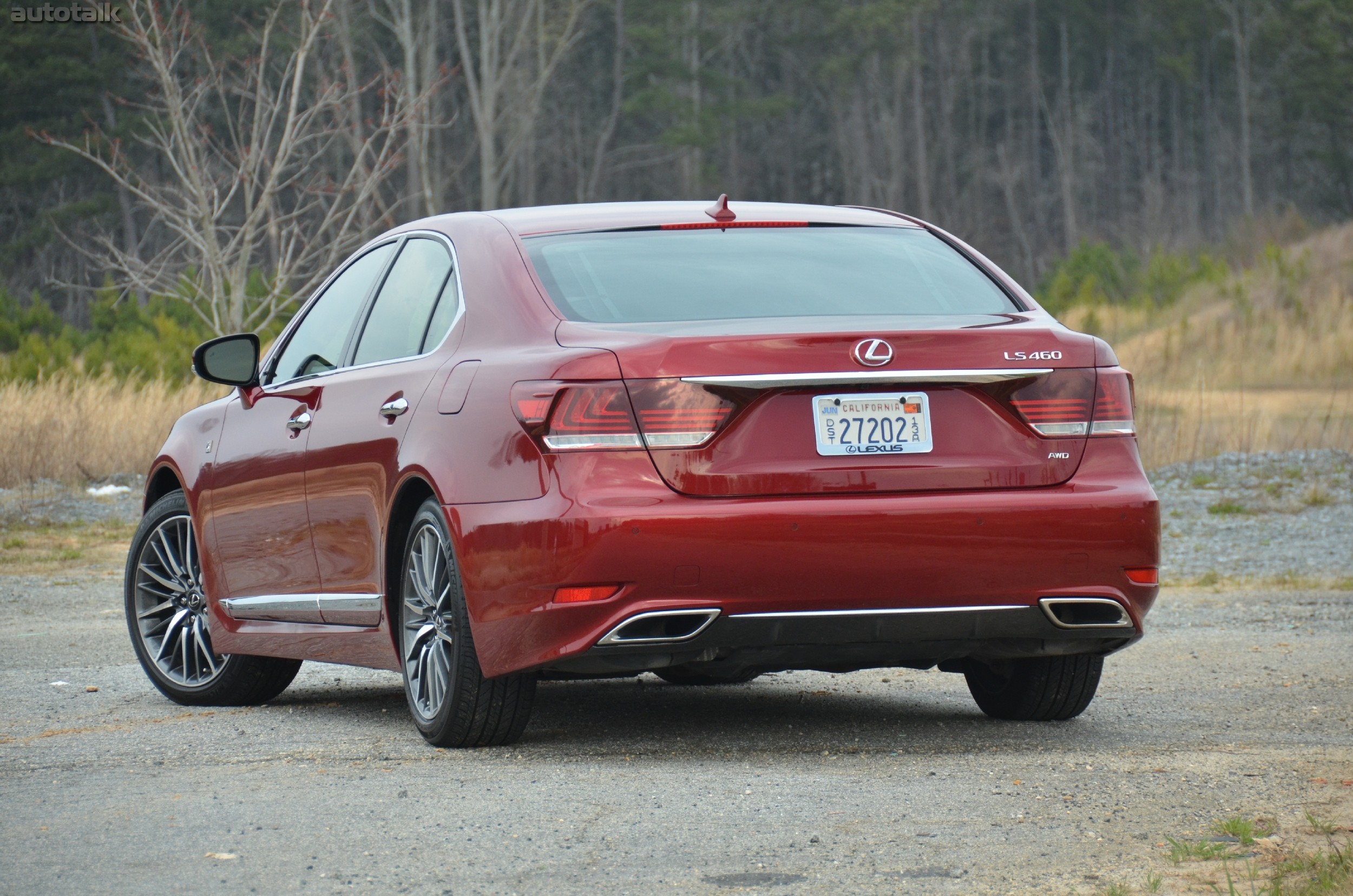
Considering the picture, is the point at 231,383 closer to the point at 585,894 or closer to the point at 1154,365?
the point at 585,894

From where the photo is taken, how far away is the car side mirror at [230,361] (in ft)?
22.2

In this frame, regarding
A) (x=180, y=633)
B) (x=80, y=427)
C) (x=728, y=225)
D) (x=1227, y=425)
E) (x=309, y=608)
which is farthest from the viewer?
(x=1227, y=425)

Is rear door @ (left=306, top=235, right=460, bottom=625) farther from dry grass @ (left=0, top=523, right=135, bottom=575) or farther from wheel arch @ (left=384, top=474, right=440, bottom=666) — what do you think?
dry grass @ (left=0, top=523, right=135, bottom=575)

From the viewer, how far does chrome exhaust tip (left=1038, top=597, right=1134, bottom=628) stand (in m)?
5.22

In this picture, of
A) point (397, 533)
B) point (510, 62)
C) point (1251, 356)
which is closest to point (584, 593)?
point (397, 533)

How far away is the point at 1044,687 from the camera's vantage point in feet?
19.9

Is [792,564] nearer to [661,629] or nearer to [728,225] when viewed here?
[661,629]

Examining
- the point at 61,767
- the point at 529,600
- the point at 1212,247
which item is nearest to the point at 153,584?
the point at 61,767

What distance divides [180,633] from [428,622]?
197 centimetres

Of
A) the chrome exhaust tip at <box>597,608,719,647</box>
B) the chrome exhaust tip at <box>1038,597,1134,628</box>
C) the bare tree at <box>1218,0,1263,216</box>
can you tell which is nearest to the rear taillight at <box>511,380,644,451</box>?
the chrome exhaust tip at <box>597,608,719,647</box>

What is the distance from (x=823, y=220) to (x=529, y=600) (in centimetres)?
176

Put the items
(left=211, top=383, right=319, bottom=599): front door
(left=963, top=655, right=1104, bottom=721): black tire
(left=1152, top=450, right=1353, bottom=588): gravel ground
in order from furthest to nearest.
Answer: (left=1152, top=450, right=1353, bottom=588): gravel ground, (left=211, top=383, right=319, bottom=599): front door, (left=963, top=655, right=1104, bottom=721): black tire

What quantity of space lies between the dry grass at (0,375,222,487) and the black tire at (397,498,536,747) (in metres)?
13.5

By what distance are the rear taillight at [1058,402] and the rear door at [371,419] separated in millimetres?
1691
